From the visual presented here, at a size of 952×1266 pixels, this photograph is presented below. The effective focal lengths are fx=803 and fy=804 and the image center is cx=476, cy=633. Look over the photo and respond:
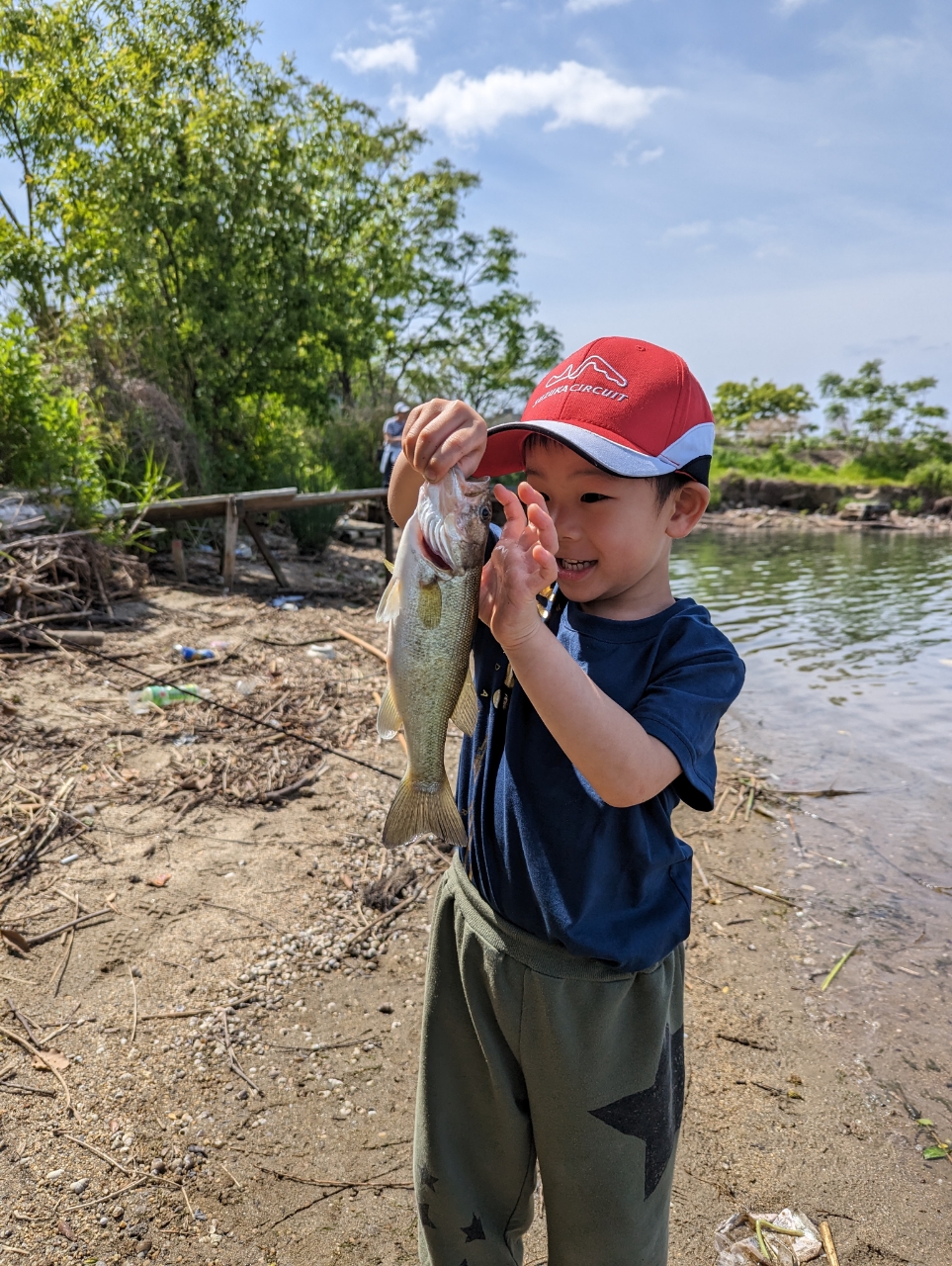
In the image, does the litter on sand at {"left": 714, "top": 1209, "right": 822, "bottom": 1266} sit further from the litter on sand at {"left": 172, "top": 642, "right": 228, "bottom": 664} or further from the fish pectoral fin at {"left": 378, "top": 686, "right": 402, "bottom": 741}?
the litter on sand at {"left": 172, "top": 642, "right": 228, "bottom": 664}

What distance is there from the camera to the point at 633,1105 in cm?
178

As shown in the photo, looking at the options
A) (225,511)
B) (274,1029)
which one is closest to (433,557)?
(274,1029)

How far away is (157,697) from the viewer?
20.8ft

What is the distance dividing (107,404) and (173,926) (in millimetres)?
11314

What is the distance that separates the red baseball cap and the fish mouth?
35 centimetres

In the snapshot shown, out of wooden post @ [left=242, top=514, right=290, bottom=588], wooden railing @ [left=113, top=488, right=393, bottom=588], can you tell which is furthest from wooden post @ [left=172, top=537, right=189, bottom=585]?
wooden post @ [left=242, top=514, right=290, bottom=588]

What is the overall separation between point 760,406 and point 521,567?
80071mm

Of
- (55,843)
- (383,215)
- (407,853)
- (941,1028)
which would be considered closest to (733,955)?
(941,1028)

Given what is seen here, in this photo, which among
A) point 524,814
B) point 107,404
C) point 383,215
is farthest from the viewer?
point 383,215

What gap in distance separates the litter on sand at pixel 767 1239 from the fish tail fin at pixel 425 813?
75.2 inches

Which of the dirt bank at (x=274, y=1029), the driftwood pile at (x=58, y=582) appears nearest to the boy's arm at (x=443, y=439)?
the dirt bank at (x=274, y=1029)

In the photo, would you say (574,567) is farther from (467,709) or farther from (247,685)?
(247,685)

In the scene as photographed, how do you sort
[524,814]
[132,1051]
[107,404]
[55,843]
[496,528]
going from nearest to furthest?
1. [524,814]
2. [496,528]
3. [132,1051]
4. [55,843]
5. [107,404]

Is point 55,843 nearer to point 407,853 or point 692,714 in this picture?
point 407,853
